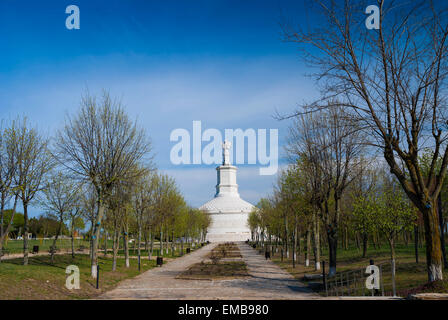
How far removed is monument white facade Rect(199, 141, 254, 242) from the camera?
105 m

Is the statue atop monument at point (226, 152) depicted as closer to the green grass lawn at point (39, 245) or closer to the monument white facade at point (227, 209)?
the monument white facade at point (227, 209)

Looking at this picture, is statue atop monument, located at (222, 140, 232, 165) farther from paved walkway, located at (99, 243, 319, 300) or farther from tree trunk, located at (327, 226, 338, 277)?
tree trunk, located at (327, 226, 338, 277)

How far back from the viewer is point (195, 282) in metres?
20.4

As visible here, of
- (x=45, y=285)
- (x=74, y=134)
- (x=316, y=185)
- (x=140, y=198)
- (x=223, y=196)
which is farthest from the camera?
(x=223, y=196)

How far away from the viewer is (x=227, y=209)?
114375mm

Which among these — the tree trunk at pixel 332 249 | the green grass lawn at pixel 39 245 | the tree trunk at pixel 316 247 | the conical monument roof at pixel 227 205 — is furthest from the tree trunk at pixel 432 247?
the conical monument roof at pixel 227 205

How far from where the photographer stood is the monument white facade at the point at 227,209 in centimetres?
10479

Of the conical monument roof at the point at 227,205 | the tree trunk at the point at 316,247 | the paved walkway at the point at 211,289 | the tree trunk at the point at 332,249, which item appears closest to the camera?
the paved walkway at the point at 211,289

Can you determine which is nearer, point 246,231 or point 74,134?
point 74,134

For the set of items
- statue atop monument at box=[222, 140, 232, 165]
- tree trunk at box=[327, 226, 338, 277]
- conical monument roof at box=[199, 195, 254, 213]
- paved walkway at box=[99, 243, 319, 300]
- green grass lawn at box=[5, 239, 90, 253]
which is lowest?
green grass lawn at box=[5, 239, 90, 253]

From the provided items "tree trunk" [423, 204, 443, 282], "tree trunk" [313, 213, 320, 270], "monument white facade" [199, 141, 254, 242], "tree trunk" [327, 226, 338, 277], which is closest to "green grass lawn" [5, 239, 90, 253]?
"tree trunk" [313, 213, 320, 270]
